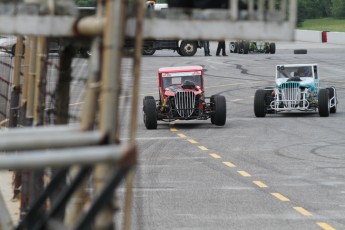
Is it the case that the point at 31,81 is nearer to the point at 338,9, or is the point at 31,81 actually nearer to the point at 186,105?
the point at 186,105

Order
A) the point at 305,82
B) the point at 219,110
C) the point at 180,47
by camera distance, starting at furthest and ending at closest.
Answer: the point at 180,47 < the point at 305,82 < the point at 219,110

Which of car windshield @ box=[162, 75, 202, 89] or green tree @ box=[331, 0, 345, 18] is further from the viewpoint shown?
green tree @ box=[331, 0, 345, 18]

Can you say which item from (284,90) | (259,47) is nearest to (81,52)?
(284,90)

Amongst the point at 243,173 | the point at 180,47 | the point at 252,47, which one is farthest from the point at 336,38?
the point at 243,173

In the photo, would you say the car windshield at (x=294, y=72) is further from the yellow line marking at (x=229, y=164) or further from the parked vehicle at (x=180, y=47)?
the parked vehicle at (x=180, y=47)

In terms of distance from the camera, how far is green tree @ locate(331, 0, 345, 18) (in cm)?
13088

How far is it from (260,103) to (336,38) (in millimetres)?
58346

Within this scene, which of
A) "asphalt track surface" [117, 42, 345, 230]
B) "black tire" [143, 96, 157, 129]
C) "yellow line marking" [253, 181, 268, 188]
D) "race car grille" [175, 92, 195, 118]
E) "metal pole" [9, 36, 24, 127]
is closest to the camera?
"metal pole" [9, 36, 24, 127]

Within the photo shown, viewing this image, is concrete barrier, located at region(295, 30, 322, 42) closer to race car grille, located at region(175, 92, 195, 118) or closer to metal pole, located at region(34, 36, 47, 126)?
race car grille, located at region(175, 92, 195, 118)

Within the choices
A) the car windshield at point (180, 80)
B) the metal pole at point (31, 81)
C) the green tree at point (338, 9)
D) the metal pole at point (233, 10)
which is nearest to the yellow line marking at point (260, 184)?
the metal pole at point (31, 81)

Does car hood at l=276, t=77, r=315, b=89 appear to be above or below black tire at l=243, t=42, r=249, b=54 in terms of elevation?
below

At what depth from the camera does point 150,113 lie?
3272 cm

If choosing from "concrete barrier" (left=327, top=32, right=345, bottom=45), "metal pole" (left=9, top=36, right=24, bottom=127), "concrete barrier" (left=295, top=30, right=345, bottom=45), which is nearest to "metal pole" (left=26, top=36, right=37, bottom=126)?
"metal pole" (left=9, top=36, right=24, bottom=127)

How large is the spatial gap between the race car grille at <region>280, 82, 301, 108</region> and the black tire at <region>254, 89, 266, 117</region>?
0.72 m
